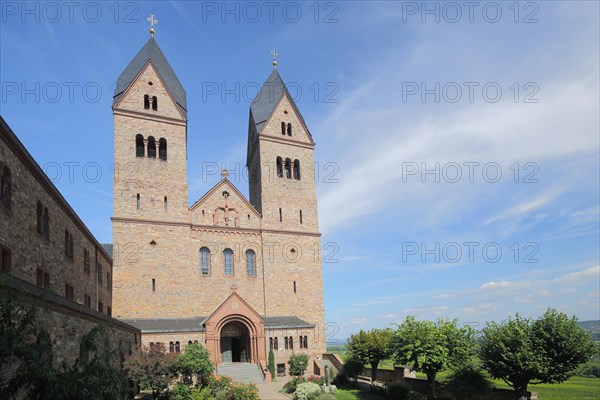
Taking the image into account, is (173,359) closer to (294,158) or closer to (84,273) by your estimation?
(84,273)

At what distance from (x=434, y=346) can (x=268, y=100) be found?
28566mm

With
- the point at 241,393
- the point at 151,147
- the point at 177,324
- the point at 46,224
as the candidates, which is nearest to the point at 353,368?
the point at 241,393

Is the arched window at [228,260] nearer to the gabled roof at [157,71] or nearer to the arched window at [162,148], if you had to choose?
the arched window at [162,148]

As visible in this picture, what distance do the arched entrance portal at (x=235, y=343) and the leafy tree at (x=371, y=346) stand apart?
26.7ft

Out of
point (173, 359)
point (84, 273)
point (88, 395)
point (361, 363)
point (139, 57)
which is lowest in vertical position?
point (361, 363)

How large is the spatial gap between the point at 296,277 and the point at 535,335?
21.5 metres

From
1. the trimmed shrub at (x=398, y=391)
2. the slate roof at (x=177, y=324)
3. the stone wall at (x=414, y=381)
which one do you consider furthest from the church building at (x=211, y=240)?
the trimmed shrub at (x=398, y=391)

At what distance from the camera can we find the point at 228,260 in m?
39.9

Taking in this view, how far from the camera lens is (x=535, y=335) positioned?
24125mm

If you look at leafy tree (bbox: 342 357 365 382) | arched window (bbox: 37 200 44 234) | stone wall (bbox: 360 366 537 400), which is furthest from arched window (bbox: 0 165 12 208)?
leafy tree (bbox: 342 357 365 382)

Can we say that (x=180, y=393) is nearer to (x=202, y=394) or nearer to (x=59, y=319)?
(x=202, y=394)

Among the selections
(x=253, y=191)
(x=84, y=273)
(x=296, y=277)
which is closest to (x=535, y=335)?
(x=296, y=277)

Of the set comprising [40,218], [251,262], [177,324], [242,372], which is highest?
[40,218]

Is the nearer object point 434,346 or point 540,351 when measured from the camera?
point 540,351
